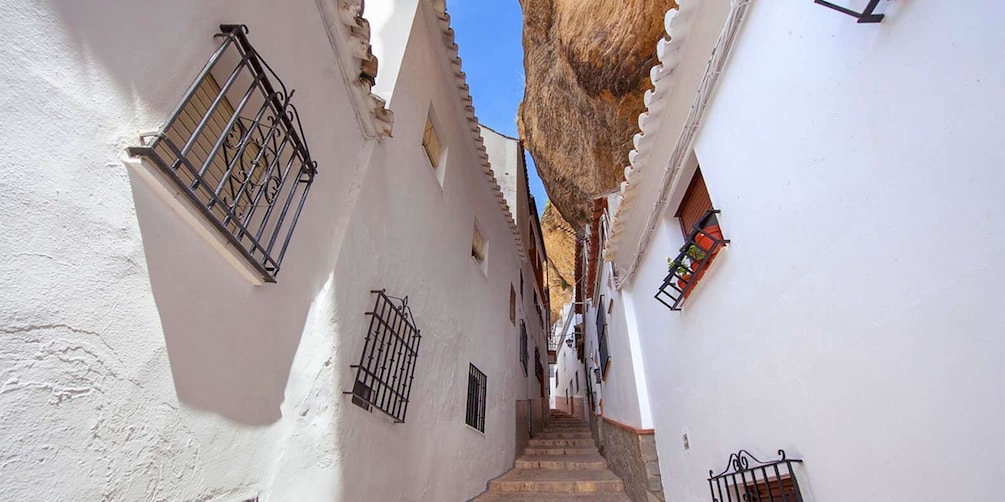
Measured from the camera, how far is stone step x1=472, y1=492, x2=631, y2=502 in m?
5.34

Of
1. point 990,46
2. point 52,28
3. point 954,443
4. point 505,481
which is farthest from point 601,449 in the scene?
point 52,28

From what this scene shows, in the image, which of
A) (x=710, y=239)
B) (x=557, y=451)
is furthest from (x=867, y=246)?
(x=557, y=451)

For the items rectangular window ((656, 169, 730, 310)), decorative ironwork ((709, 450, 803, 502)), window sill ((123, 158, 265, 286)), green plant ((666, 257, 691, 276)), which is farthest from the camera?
green plant ((666, 257, 691, 276))

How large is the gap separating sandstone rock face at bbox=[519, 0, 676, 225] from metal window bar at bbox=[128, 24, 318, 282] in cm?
511

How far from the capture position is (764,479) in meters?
2.17

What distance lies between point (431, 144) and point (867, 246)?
13.7 feet

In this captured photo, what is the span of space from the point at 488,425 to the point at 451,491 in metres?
1.70

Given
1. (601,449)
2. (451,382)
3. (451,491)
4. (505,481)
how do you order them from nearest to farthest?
(451,491)
(451,382)
(505,481)
(601,449)

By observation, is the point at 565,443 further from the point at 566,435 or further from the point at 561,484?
the point at 561,484

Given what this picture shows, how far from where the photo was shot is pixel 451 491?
15.0ft

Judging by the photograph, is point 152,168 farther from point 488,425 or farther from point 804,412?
point 488,425

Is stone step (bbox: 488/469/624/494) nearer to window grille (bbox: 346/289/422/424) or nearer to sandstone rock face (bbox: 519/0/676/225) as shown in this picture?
window grille (bbox: 346/289/422/424)

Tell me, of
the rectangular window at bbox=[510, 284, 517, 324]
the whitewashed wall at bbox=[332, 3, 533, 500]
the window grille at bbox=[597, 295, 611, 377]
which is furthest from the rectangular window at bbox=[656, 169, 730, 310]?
the rectangular window at bbox=[510, 284, 517, 324]

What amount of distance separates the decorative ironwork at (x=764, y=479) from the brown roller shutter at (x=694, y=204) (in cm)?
172
